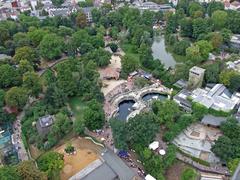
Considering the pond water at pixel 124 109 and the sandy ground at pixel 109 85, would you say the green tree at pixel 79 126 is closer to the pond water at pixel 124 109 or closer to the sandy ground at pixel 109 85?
the pond water at pixel 124 109

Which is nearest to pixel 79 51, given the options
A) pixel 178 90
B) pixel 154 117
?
pixel 178 90

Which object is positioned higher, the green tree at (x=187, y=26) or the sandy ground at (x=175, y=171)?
the green tree at (x=187, y=26)

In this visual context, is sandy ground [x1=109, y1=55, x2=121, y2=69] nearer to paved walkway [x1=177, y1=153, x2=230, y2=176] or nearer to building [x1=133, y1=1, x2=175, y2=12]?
building [x1=133, y1=1, x2=175, y2=12]

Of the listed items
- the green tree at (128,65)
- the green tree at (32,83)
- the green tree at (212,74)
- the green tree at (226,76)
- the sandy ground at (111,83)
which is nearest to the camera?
the green tree at (32,83)

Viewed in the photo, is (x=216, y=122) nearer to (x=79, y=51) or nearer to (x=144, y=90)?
(x=144, y=90)

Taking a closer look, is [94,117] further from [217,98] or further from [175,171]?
[217,98]

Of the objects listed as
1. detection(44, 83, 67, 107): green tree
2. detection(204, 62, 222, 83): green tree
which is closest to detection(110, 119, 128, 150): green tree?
detection(44, 83, 67, 107): green tree

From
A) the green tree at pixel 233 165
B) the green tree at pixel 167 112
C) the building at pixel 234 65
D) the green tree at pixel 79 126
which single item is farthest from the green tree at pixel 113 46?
the green tree at pixel 233 165
